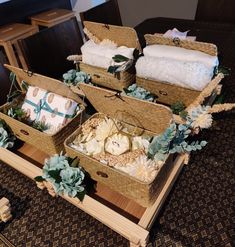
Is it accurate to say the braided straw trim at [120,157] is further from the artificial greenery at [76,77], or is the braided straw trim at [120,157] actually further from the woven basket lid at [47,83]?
the artificial greenery at [76,77]

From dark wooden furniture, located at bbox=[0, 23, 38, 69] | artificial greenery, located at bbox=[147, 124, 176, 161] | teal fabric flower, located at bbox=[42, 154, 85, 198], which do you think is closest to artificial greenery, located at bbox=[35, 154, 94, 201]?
teal fabric flower, located at bbox=[42, 154, 85, 198]

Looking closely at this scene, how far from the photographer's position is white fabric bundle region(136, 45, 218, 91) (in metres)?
0.88

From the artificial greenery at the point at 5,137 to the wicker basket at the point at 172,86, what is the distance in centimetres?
52

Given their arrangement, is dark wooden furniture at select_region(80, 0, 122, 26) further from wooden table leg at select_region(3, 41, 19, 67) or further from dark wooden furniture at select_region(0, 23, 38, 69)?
wooden table leg at select_region(3, 41, 19, 67)

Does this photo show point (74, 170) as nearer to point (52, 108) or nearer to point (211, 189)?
point (52, 108)

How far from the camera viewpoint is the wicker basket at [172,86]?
0.92 m

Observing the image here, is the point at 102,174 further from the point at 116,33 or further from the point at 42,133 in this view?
the point at 116,33

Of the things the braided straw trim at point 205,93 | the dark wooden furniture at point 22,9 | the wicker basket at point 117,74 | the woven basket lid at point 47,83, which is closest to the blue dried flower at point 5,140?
the woven basket lid at point 47,83

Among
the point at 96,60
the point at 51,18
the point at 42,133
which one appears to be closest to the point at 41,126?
the point at 42,133

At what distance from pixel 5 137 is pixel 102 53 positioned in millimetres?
505

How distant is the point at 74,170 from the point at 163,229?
298mm

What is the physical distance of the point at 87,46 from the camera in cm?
114

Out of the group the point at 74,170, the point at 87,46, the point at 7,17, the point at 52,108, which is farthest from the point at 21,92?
the point at 7,17

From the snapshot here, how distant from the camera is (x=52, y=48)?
138cm
